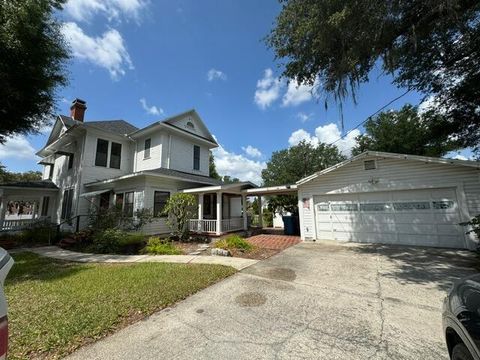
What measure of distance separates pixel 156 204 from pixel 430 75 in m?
13.7

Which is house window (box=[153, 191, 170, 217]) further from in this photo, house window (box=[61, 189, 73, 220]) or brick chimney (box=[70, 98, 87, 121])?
brick chimney (box=[70, 98, 87, 121])

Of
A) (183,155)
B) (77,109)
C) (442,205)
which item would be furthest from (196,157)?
(442,205)

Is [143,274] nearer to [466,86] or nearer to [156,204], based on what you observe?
[156,204]

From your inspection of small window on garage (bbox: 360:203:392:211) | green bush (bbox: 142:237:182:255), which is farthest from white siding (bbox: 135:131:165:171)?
small window on garage (bbox: 360:203:392:211)

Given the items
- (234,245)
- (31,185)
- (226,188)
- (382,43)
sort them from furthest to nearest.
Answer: (31,185)
(226,188)
(234,245)
(382,43)

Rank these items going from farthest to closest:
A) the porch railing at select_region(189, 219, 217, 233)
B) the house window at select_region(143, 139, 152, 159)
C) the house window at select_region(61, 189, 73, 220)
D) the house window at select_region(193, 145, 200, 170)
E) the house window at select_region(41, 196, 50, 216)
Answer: the house window at select_region(41, 196, 50, 216), the house window at select_region(193, 145, 200, 170), the house window at select_region(143, 139, 152, 159), the house window at select_region(61, 189, 73, 220), the porch railing at select_region(189, 219, 217, 233)

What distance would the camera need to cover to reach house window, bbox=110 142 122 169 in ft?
48.9

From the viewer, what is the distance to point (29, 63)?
Answer: 9180 mm

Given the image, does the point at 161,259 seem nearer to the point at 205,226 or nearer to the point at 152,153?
the point at 205,226

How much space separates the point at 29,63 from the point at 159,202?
8.14 m

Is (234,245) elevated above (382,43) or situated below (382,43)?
below

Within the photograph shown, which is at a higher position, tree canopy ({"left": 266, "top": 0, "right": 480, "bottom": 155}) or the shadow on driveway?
tree canopy ({"left": 266, "top": 0, "right": 480, "bottom": 155})

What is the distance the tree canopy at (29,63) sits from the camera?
27.3 feet

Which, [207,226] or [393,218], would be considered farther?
[207,226]
